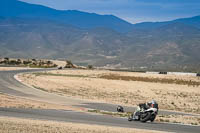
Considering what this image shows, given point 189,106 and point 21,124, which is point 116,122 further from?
point 189,106

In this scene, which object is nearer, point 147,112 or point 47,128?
point 47,128

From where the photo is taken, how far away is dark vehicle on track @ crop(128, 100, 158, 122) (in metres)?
19.9

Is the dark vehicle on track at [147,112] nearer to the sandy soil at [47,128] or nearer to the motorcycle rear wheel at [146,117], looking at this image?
the motorcycle rear wheel at [146,117]

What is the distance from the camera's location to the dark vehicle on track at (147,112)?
19.9 meters

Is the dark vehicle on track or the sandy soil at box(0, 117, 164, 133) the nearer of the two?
the sandy soil at box(0, 117, 164, 133)

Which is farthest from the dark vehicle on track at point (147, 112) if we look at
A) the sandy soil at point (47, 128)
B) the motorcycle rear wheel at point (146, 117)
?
the sandy soil at point (47, 128)

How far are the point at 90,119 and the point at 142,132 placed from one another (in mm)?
4679

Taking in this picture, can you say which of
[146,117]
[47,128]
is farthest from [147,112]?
[47,128]

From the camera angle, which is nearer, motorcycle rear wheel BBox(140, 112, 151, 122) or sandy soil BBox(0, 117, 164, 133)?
sandy soil BBox(0, 117, 164, 133)

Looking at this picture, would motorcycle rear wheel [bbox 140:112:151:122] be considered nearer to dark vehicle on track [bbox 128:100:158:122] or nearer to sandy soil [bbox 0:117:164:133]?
dark vehicle on track [bbox 128:100:158:122]

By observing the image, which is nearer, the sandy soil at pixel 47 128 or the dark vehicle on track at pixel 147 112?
the sandy soil at pixel 47 128

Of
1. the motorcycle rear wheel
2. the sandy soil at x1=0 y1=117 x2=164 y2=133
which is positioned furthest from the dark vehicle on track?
the sandy soil at x1=0 y1=117 x2=164 y2=133

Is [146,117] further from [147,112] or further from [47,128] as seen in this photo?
[47,128]

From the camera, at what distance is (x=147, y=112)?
20.1 m
